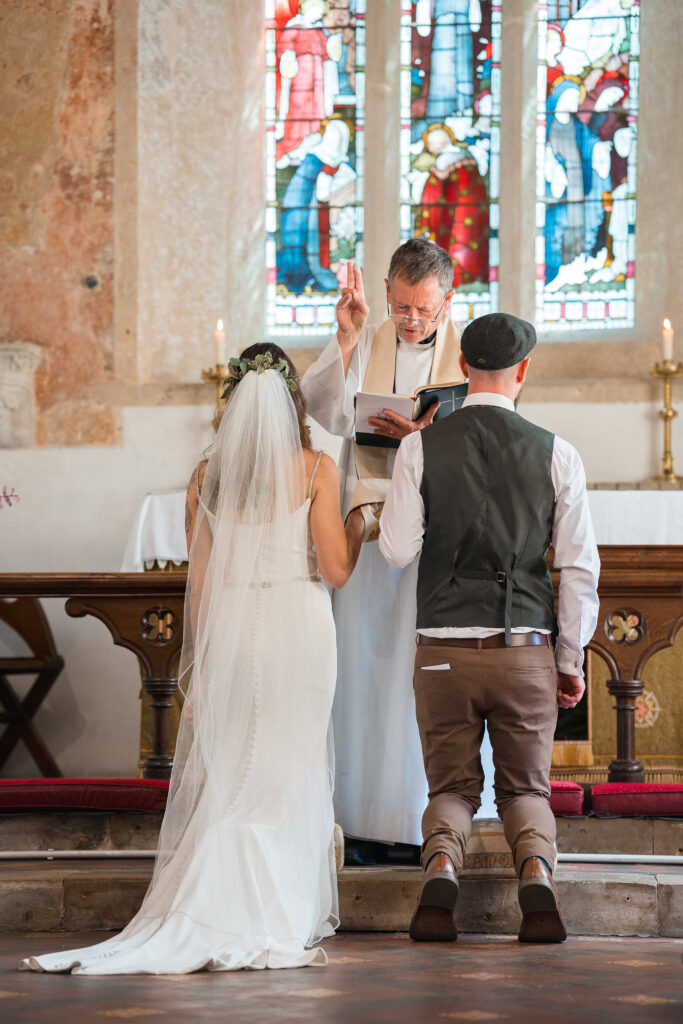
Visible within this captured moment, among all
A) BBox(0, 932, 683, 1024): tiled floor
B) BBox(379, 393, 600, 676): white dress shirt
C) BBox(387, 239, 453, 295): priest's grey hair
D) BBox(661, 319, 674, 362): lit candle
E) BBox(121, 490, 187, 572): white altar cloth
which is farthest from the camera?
BBox(661, 319, 674, 362): lit candle

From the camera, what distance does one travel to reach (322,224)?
28.5 feet

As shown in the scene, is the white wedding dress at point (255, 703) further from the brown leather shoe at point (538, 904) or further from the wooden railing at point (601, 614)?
the wooden railing at point (601, 614)

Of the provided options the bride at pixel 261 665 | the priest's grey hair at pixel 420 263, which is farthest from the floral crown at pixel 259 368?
the priest's grey hair at pixel 420 263

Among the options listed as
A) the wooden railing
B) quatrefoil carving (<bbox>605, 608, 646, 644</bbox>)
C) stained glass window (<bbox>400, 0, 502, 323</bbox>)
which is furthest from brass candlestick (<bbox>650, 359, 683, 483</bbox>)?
quatrefoil carving (<bbox>605, 608, 646, 644</bbox>)

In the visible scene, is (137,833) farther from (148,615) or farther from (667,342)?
(667,342)

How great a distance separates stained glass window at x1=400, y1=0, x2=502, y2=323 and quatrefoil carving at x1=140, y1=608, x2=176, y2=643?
14.0 ft

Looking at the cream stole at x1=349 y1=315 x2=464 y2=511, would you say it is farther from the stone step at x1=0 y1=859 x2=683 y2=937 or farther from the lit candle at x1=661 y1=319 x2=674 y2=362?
the lit candle at x1=661 y1=319 x2=674 y2=362

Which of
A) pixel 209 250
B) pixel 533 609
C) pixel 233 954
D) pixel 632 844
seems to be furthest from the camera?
pixel 209 250

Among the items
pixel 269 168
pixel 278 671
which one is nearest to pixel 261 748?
pixel 278 671

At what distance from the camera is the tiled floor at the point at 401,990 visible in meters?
2.66

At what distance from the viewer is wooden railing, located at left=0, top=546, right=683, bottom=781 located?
454 cm

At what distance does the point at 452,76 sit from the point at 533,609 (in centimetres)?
589

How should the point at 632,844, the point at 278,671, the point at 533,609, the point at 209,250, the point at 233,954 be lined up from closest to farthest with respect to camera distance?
the point at 233,954, the point at 533,609, the point at 278,671, the point at 632,844, the point at 209,250

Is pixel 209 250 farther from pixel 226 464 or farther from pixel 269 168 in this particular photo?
pixel 226 464
